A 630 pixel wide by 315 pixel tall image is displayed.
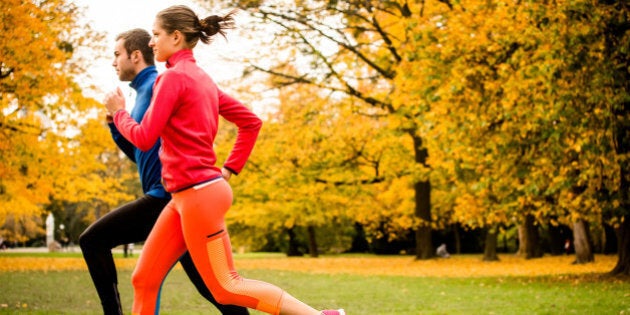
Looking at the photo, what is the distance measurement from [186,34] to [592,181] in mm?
11671

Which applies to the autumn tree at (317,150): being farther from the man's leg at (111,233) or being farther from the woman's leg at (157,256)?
the woman's leg at (157,256)

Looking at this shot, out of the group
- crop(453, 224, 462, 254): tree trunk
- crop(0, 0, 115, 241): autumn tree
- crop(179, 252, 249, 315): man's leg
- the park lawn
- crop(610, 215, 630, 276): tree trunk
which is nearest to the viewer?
crop(179, 252, 249, 315): man's leg

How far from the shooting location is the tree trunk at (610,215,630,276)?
16625mm

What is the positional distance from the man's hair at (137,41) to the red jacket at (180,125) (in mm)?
783

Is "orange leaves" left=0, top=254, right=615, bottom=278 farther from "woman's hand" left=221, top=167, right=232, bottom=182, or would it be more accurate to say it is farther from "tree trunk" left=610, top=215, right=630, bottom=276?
"woman's hand" left=221, top=167, right=232, bottom=182

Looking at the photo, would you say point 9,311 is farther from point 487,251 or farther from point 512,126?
point 487,251

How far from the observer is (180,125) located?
3.88 metres

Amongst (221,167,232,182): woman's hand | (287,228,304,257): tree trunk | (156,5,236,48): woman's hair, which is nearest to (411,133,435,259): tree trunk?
(287,228,304,257): tree trunk

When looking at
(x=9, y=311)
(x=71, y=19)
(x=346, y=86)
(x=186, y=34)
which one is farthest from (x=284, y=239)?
(x=186, y=34)

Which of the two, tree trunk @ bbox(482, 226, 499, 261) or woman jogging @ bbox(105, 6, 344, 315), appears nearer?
woman jogging @ bbox(105, 6, 344, 315)

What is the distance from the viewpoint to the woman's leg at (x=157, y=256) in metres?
4.09

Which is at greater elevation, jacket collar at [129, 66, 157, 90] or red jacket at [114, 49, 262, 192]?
jacket collar at [129, 66, 157, 90]

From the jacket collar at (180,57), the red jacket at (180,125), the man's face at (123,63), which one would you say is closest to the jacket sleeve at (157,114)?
the red jacket at (180,125)

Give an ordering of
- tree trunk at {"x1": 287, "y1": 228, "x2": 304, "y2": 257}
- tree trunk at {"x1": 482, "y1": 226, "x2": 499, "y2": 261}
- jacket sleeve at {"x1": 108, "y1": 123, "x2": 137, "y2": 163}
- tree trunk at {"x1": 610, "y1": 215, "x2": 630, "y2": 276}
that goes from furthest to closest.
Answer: tree trunk at {"x1": 287, "y1": 228, "x2": 304, "y2": 257}, tree trunk at {"x1": 482, "y1": 226, "x2": 499, "y2": 261}, tree trunk at {"x1": 610, "y1": 215, "x2": 630, "y2": 276}, jacket sleeve at {"x1": 108, "y1": 123, "x2": 137, "y2": 163}
